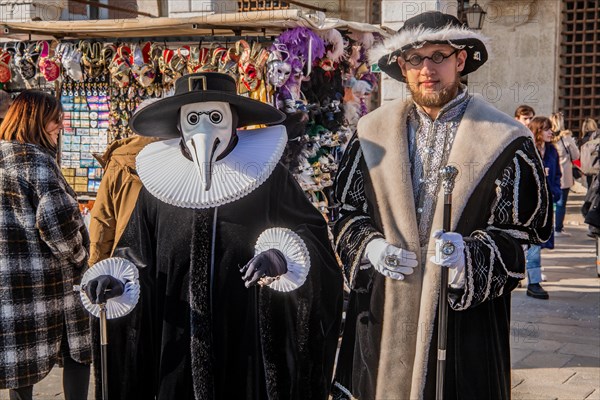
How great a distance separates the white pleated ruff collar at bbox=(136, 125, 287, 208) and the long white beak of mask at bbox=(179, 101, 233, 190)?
0.04 metres

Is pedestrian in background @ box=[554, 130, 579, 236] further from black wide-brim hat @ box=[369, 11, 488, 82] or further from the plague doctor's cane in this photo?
the plague doctor's cane

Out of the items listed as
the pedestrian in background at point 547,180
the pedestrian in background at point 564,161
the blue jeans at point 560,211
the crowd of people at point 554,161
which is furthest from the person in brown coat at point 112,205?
the pedestrian in background at point 564,161

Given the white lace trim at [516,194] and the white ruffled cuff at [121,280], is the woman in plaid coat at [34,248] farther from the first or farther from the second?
the white lace trim at [516,194]

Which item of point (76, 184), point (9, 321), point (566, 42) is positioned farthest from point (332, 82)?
point (566, 42)

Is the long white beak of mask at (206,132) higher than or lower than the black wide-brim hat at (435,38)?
lower

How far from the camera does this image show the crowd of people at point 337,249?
2.70 meters

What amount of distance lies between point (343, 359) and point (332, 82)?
3.69 meters

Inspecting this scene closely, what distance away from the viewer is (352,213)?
2900 millimetres

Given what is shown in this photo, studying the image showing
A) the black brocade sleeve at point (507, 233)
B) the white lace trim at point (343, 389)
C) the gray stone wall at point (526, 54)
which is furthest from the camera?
the gray stone wall at point (526, 54)

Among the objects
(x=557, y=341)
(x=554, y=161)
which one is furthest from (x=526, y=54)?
(x=557, y=341)

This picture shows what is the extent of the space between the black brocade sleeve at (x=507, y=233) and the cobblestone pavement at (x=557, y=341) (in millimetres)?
2220

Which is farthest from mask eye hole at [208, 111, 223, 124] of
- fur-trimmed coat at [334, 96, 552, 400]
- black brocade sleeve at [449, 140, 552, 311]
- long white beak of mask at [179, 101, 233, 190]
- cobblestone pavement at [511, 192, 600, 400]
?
cobblestone pavement at [511, 192, 600, 400]

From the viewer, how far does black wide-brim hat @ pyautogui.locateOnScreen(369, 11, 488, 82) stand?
8.91ft

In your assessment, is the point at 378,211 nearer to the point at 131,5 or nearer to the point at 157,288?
the point at 157,288
